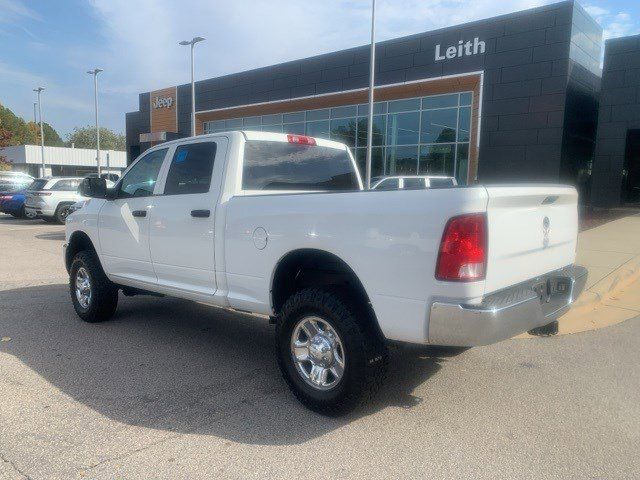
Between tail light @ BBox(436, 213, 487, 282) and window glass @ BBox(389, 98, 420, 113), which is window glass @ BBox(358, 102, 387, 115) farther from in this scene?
tail light @ BBox(436, 213, 487, 282)

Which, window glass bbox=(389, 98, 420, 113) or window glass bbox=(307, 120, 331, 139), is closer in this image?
window glass bbox=(389, 98, 420, 113)

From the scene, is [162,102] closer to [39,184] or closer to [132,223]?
[39,184]

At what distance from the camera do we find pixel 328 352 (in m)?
3.44

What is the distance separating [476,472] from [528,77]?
18923 mm

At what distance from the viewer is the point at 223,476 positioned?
2709mm

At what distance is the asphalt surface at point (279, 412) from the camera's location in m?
2.82

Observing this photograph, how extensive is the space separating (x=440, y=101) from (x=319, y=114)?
6903mm

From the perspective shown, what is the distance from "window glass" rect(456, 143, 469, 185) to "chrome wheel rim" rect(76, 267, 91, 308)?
17.7 meters

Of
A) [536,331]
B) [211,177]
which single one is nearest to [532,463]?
[536,331]

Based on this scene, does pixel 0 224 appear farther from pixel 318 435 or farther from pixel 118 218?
pixel 318 435

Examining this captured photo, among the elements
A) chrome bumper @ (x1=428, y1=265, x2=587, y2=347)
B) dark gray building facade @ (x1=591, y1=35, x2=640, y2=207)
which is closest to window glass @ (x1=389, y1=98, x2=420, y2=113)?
dark gray building facade @ (x1=591, y1=35, x2=640, y2=207)

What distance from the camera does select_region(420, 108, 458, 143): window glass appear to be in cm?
2109

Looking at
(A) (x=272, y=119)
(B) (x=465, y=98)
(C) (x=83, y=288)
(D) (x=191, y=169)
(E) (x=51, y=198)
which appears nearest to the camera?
(D) (x=191, y=169)

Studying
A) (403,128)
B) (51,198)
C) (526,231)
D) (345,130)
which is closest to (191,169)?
(526,231)
